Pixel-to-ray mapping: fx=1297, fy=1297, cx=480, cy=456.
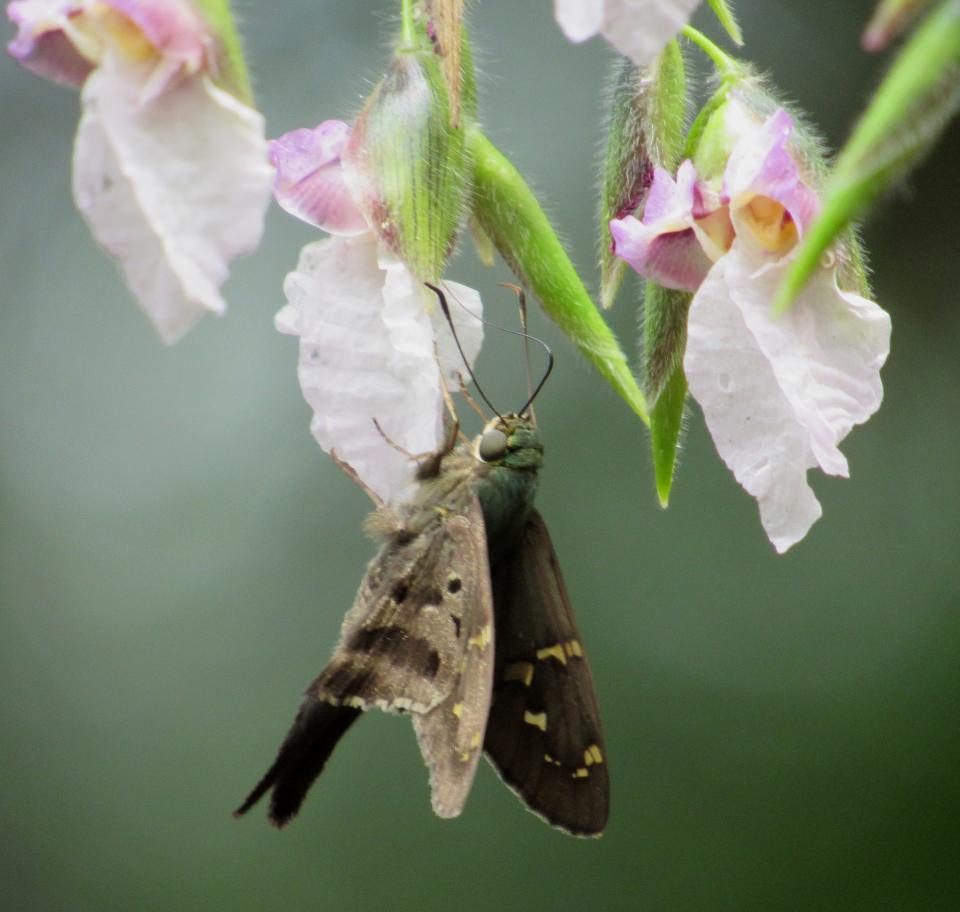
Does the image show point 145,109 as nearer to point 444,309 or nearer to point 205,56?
point 205,56

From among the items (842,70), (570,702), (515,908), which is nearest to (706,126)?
(570,702)

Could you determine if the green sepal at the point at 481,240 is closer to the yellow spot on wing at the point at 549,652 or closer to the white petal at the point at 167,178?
the white petal at the point at 167,178

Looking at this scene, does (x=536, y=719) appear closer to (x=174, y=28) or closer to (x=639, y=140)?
(x=639, y=140)

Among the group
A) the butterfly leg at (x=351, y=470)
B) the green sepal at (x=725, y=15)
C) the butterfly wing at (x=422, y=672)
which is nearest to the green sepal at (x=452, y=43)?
the green sepal at (x=725, y=15)

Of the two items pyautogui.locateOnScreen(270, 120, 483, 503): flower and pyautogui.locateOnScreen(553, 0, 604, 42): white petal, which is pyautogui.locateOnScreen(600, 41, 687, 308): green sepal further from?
pyautogui.locateOnScreen(553, 0, 604, 42): white petal

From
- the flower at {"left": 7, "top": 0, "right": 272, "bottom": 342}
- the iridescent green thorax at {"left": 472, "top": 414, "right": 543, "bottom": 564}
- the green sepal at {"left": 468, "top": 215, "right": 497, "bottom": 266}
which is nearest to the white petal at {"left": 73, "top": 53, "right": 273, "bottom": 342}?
the flower at {"left": 7, "top": 0, "right": 272, "bottom": 342}

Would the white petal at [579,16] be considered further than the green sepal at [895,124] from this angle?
Yes
